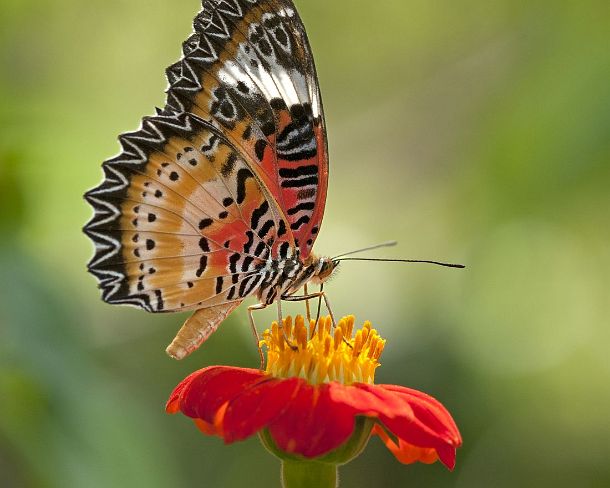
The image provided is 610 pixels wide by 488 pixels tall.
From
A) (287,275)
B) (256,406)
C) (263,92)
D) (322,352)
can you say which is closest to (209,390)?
(256,406)

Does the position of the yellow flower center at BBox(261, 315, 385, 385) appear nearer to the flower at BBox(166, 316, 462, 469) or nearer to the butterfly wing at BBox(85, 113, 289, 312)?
the flower at BBox(166, 316, 462, 469)

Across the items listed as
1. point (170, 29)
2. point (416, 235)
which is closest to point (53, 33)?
point (170, 29)

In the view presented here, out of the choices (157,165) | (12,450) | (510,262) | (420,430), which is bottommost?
(12,450)

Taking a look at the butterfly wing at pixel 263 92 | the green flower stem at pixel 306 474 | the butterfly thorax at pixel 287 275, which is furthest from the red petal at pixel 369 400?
the butterfly wing at pixel 263 92

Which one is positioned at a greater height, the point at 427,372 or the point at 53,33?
the point at 53,33

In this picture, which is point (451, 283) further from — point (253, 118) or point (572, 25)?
point (253, 118)

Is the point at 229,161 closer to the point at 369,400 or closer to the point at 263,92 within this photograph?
the point at 263,92

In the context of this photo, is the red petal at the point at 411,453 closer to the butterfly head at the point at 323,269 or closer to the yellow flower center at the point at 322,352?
the yellow flower center at the point at 322,352
